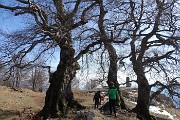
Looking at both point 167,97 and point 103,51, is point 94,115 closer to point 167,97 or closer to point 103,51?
point 103,51

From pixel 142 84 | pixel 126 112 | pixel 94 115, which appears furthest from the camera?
pixel 142 84

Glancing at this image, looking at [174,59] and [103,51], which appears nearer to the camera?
[103,51]

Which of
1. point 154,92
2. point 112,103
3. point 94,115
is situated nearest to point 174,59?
point 154,92

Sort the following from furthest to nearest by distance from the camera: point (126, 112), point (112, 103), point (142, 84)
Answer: point (142, 84)
point (126, 112)
point (112, 103)

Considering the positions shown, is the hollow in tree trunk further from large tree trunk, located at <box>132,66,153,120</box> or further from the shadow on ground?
the shadow on ground

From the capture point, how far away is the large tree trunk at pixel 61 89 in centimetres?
2148

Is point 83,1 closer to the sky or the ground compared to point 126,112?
closer to the sky

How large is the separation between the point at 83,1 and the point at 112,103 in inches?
284

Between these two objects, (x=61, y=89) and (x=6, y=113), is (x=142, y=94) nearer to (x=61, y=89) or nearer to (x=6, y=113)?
(x=61, y=89)

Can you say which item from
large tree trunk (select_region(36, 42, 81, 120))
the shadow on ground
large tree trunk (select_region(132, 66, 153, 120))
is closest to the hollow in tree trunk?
large tree trunk (select_region(132, 66, 153, 120))

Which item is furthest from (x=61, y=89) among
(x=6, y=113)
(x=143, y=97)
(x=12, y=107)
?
(x=143, y=97)

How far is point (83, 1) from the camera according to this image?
23422 mm

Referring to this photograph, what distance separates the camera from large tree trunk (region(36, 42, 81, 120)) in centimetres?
2148

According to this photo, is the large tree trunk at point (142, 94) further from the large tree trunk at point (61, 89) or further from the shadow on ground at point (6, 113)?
the shadow on ground at point (6, 113)
